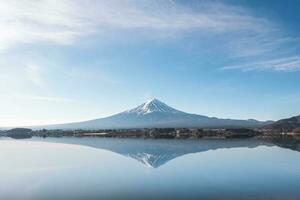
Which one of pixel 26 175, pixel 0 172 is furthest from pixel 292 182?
pixel 0 172

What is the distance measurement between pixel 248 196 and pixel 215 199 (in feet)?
7.39

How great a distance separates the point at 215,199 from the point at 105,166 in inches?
833

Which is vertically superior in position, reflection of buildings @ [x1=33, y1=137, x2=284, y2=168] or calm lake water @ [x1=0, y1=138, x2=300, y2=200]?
reflection of buildings @ [x1=33, y1=137, x2=284, y2=168]

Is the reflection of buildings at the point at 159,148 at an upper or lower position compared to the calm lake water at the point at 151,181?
upper

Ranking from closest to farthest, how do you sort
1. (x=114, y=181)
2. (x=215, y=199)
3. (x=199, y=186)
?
1. (x=215, y=199)
2. (x=199, y=186)
3. (x=114, y=181)

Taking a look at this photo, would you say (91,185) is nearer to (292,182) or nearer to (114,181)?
(114,181)

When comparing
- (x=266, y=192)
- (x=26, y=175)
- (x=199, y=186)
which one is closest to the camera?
(x=266, y=192)

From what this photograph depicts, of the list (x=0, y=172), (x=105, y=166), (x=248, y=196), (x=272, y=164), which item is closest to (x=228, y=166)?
(x=272, y=164)

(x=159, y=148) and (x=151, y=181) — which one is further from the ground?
(x=159, y=148)

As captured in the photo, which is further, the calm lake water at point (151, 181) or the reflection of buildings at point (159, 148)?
the reflection of buildings at point (159, 148)

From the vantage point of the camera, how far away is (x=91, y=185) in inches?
1211

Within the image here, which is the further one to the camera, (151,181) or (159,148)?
(159,148)

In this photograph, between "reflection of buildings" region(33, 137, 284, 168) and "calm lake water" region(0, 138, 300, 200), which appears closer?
"calm lake water" region(0, 138, 300, 200)

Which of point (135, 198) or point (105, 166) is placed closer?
point (135, 198)
